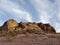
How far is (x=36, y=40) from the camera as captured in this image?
12.1 metres

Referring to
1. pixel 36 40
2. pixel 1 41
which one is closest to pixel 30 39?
pixel 36 40

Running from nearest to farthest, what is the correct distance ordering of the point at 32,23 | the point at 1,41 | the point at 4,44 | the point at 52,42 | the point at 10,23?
the point at 52,42
the point at 4,44
the point at 1,41
the point at 32,23
the point at 10,23

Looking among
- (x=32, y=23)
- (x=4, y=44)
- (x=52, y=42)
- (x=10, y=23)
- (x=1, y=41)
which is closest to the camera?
(x=52, y=42)

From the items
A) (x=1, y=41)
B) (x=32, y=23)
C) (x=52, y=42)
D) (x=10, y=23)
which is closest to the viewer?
(x=52, y=42)

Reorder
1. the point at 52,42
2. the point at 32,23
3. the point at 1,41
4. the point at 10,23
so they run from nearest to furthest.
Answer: the point at 52,42, the point at 1,41, the point at 32,23, the point at 10,23

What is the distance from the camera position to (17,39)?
1291cm

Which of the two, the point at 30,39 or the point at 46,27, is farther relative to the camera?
the point at 46,27

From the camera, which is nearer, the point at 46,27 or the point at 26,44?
the point at 26,44

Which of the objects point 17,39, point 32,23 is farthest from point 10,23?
point 17,39

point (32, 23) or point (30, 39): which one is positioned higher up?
point (32, 23)

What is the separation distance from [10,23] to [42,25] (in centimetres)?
740

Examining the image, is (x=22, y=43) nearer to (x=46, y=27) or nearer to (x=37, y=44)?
(x=37, y=44)

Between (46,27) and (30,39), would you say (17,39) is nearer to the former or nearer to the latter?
(30,39)

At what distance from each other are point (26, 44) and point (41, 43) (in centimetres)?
93
